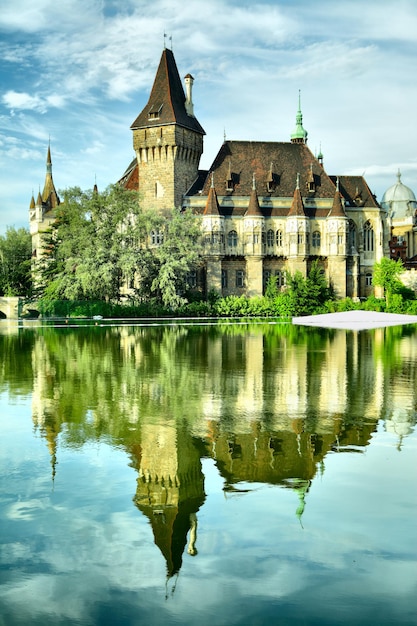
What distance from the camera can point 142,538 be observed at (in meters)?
6.84

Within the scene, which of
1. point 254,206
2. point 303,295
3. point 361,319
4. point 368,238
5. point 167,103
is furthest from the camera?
point 368,238

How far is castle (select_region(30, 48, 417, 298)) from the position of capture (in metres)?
66.5

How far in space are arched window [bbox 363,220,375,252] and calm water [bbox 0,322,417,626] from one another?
194 feet

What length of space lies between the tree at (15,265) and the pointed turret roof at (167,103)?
29096 millimetres

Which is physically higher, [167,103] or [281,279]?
[167,103]

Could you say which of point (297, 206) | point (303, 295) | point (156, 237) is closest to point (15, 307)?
point (156, 237)

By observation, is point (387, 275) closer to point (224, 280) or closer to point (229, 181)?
point (224, 280)

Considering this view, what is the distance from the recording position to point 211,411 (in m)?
13.2

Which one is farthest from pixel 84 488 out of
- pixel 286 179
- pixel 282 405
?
pixel 286 179

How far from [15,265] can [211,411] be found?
86.3 metres

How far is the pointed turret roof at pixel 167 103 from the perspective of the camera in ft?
218

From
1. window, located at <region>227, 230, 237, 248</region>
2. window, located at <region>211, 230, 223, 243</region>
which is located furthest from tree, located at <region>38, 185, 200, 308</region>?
window, located at <region>227, 230, 237, 248</region>

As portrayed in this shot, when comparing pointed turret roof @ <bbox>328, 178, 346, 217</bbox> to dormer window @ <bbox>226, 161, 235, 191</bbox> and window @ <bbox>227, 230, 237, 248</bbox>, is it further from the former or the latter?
dormer window @ <bbox>226, 161, 235, 191</bbox>

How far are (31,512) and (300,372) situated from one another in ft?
41.4
